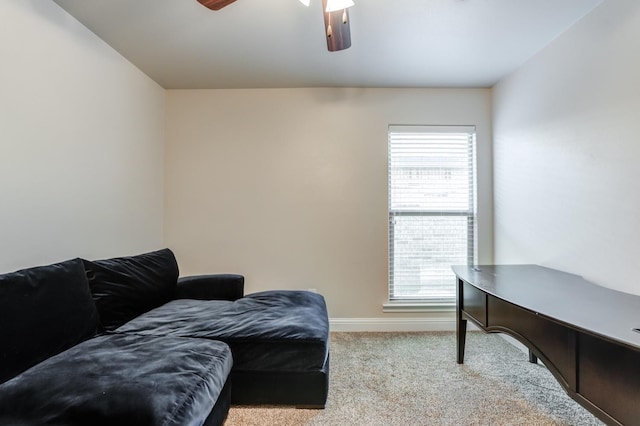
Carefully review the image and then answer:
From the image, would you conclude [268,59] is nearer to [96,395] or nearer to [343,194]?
[343,194]

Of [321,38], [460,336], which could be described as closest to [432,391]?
[460,336]

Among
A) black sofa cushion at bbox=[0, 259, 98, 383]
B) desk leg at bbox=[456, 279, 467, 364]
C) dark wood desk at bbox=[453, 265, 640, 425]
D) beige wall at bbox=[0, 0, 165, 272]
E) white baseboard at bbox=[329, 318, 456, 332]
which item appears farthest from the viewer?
white baseboard at bbox=[329, 318, 456, 332]

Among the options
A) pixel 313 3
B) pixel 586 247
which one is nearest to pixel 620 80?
pixel 586 247

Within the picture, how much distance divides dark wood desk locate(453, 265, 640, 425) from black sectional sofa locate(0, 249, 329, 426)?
3.29 ft

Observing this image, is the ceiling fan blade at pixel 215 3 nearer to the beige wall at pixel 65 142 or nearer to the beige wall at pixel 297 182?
the beige wall at pixel 65 142

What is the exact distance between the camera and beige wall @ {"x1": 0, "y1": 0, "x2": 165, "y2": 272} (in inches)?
60.1

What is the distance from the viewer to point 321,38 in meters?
2.04

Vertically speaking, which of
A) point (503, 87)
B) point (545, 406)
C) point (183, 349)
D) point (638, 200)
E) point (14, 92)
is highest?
point (503, 87)

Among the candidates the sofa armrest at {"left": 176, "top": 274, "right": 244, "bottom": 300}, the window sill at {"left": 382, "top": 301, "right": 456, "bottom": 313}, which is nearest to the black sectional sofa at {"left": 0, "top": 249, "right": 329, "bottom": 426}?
the sofa armrest at {"left": 176, "top": 274, "right": 244, "bottom": 300}

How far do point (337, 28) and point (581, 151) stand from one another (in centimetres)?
167

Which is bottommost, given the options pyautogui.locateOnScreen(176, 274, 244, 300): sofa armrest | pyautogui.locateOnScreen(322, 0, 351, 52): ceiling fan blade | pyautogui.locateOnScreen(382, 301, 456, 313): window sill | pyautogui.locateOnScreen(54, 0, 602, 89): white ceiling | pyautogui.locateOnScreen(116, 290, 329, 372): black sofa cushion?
pyautogui.locateOnScreen(382, 301, 456, 313): window sill

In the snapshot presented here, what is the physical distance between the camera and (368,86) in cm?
279

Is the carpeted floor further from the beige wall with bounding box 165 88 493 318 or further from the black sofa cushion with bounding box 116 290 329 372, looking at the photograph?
the beige wall with bounding box 165 88 493 318

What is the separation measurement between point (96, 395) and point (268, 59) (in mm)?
2302
